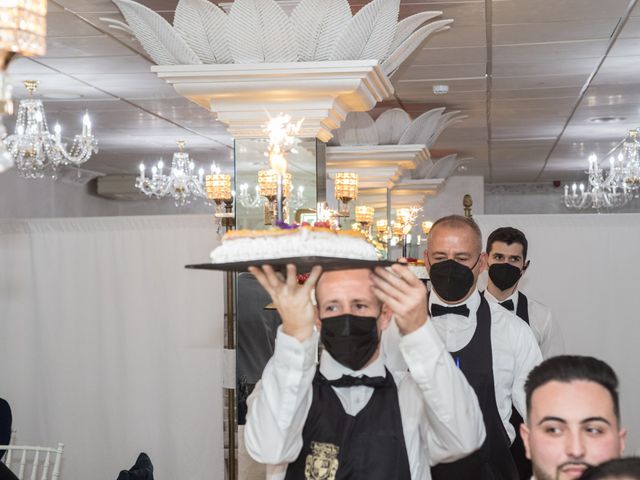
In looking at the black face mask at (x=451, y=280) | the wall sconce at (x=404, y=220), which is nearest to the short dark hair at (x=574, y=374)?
the black face mask at (x=451, y=280)

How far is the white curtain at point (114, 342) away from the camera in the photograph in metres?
7.15

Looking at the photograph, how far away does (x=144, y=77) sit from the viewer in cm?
866

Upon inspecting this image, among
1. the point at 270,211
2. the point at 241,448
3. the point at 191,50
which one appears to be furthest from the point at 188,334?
the point at 191,50

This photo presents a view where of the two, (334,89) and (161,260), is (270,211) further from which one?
(161,260)

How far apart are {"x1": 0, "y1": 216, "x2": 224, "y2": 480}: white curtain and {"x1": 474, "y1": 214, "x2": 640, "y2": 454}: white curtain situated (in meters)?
2.35

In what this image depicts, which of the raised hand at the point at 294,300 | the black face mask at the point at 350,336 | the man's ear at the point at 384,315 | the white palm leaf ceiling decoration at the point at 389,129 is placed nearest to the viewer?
the raised hand at the point at 294,300

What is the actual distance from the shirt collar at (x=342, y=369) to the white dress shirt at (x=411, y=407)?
7 centimetres

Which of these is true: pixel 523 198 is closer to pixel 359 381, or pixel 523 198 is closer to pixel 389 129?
pixel 389 129

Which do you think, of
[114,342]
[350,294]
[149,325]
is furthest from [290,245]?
[114,342]

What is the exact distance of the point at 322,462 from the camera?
237cm

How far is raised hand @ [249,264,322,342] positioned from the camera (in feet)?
7.41

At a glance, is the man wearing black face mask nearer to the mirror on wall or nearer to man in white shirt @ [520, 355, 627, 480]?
the mirror on wall

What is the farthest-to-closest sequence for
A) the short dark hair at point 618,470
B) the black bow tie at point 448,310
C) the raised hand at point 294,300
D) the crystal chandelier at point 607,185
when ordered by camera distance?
the crystal chandelier at point 607,185 → the black bow tie at point 448,310 → the raised hand at point 294,300 → the short dark hair at point 618,470

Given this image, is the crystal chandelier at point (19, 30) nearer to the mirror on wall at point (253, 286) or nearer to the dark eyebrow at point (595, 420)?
the dark eyebrow at point (595, 420)
